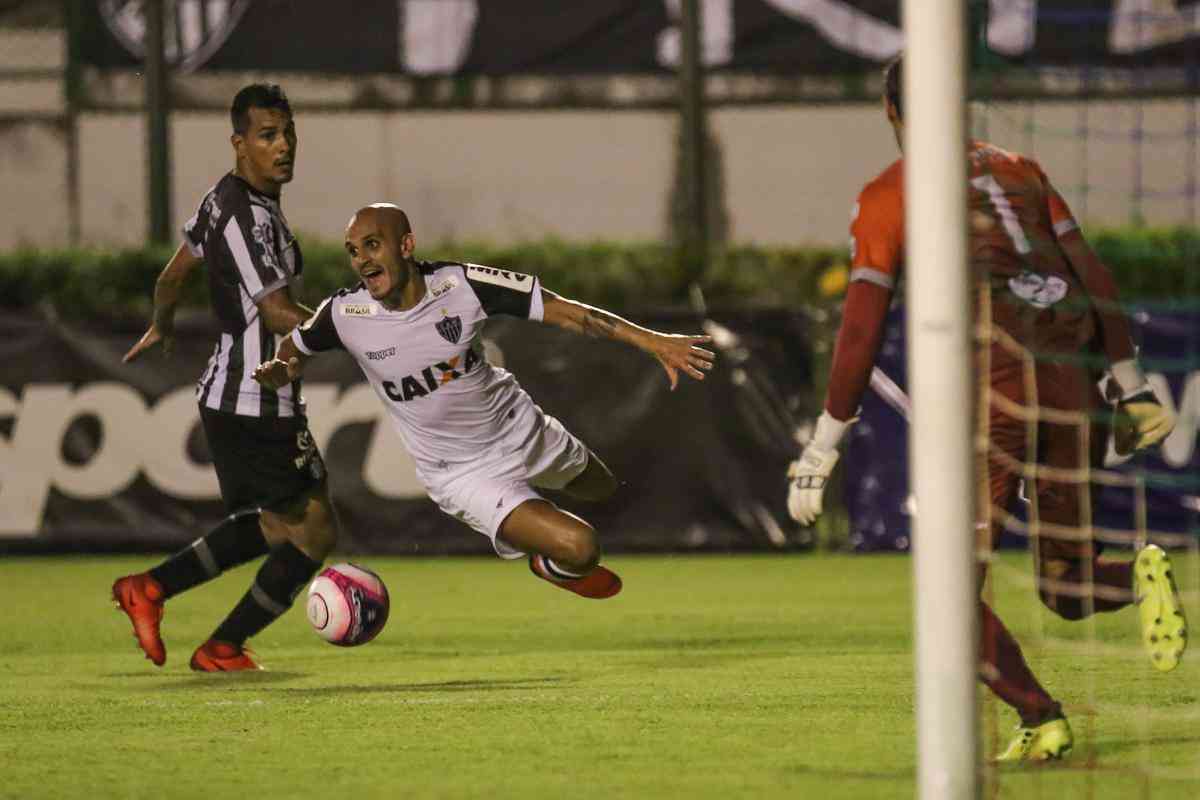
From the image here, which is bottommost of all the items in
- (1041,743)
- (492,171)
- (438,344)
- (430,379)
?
(1041,743)

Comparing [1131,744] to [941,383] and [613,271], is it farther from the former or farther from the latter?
[613,271]

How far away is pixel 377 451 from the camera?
13.2 metres

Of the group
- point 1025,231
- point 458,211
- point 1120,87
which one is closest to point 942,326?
point 1025,231

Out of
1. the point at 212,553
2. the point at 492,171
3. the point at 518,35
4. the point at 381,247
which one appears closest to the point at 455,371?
the point at 381,247

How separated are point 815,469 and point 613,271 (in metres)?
9.99

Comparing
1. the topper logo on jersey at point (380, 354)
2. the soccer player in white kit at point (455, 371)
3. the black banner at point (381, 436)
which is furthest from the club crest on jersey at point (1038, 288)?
the black banner at point (381, 436)

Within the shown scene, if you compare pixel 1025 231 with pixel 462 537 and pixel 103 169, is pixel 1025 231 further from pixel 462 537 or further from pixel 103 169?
pixel 103 169

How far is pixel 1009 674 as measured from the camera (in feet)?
19.5

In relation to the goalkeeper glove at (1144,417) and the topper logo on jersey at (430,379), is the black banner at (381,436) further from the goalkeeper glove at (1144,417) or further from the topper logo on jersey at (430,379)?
the goalkeeper glove at (1144,417)

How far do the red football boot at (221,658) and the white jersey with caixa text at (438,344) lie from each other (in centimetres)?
103

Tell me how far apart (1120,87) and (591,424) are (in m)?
5.19

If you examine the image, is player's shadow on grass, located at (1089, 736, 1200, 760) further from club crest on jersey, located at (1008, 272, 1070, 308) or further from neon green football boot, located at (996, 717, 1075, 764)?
club crest on jersey, located at (1008, 272, 1070, 308)

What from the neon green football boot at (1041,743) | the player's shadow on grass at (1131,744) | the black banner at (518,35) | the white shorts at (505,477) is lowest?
the player's shadow on grass at (1131,744)

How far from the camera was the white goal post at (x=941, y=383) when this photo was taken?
487 centimetres
